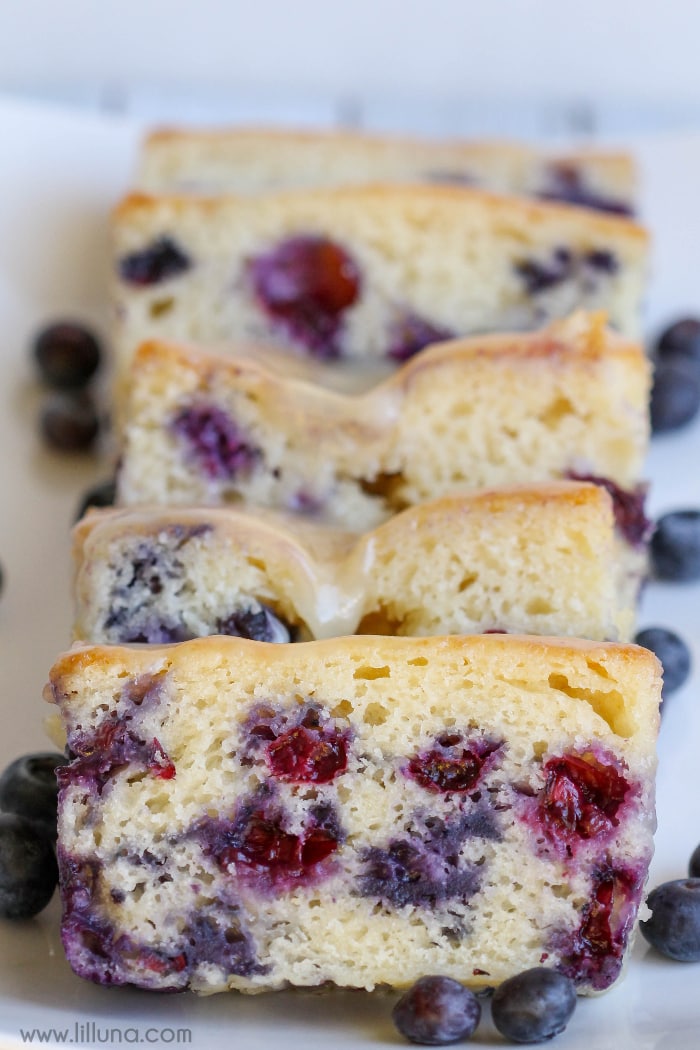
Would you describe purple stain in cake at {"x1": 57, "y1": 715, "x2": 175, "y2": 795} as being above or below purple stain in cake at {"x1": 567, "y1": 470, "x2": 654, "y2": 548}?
below

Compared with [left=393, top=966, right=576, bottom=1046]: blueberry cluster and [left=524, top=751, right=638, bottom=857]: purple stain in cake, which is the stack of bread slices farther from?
[left=393, top=966, right=576, bottom=1046]: blueberry cluster

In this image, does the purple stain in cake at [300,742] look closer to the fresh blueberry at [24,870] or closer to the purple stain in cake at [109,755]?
the purple stain in cake at [109,755]

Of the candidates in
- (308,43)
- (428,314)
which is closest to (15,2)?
(308,43)

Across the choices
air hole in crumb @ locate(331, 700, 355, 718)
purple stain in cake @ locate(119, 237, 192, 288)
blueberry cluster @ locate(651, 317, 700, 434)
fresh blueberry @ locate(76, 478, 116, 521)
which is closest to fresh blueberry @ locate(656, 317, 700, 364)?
blueberry cluster @ locate(651, 317, 700, 434)

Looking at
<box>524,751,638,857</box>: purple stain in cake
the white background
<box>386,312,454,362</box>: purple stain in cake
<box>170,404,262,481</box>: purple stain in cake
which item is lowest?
<box>524,751,638,857</box>: purple stain in cake

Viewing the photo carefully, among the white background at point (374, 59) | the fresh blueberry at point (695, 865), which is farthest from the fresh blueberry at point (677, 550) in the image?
the white background at point (374, 59)

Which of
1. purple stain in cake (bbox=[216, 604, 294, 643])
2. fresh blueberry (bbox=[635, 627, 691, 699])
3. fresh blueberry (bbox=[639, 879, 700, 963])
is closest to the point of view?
fresh blueberry (bbox=[639, 879, 700, 963])
